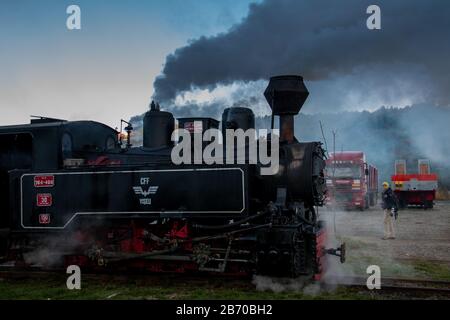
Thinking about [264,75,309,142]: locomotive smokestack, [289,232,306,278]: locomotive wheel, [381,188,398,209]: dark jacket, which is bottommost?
[289,232,306,278]: locomotive wheel

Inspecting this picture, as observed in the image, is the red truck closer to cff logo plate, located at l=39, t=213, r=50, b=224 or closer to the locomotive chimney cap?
the locomotive chimney cap

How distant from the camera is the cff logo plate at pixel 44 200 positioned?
786cm

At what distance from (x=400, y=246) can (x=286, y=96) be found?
5.90 metres

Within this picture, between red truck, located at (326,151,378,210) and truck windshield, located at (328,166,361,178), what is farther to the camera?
truck windshield, located at (328,166,361,178)

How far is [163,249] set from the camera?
24.3 ft

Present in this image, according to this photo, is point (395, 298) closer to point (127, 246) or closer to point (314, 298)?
point (314, 298)

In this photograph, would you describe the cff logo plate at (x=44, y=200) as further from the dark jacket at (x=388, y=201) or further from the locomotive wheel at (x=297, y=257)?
the dark jacket at (x=388, y=201)

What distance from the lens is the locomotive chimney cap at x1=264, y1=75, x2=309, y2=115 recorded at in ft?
23.8

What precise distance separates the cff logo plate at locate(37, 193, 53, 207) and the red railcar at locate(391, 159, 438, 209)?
65.1 ft

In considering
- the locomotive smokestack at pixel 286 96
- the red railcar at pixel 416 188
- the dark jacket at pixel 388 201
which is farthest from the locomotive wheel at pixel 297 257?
the red railcar at pixel 416 188

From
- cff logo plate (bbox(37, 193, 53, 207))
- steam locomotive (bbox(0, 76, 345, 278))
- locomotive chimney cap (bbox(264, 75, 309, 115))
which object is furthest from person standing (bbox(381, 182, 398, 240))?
cff logo plate (bbox(37, 193, 53, 207))

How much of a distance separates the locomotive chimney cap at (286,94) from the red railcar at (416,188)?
18.2 meters

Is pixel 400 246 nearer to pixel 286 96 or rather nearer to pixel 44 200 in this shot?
pixel 286 96

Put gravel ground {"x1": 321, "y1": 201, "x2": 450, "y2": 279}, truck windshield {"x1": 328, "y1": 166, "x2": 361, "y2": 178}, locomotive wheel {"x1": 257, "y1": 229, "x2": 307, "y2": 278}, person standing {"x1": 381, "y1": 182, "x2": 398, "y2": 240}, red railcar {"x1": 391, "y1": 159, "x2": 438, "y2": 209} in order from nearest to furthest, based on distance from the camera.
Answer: locomotive wheel {"x1": 257, "y1": 229, "x2": 307, "y2": 278} < gravel ground {"x1": 321, "y1": 201, "x2": 450, "y2": 279} < person standing {"x1": 381, "y1": 182, "x2": 398, "y2": 240} < truck windshield {"x1": 328, "y1": 166, "x2": 361, "y2": 178} < red railcar {"x1": 391, "y1": 159, "x2": 438, "y2": 209}
